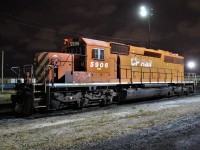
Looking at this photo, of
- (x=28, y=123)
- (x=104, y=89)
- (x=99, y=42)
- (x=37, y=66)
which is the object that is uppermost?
(x=99, y=42)

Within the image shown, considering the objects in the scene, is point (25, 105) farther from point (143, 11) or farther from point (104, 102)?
point (143, 11)

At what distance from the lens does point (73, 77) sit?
14.0 meters

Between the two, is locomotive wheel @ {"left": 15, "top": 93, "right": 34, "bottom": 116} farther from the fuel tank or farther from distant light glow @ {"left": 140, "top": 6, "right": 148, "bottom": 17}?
distant light glow @ {"left": 140, "top": 6, "right": 148, "bottom": 17}

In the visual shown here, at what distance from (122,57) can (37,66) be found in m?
5.91

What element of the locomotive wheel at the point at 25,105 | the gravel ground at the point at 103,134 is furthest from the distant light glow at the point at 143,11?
the locomotive wheel at the point at 25,105

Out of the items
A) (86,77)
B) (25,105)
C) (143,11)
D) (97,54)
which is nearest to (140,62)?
(97,54)

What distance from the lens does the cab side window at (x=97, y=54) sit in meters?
15.2

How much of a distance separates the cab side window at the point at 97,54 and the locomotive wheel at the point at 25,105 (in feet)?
15.0

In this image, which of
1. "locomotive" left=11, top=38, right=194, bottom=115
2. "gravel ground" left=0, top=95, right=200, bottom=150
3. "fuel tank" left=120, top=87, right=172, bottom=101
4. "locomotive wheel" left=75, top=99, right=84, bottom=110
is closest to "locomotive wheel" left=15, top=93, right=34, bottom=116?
"locomotive" left=11, top=38, right=194, bottom=115

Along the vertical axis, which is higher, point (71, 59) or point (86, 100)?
point (71, 59)

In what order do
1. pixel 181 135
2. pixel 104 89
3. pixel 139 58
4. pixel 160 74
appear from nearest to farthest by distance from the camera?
pixel 181 135
pixel 104 89
pixel 139 58
pixel 160 74

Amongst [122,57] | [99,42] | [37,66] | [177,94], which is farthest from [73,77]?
[177,94]

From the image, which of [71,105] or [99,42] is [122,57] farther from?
[71,105]

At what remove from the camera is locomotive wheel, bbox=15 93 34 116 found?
1221cm
